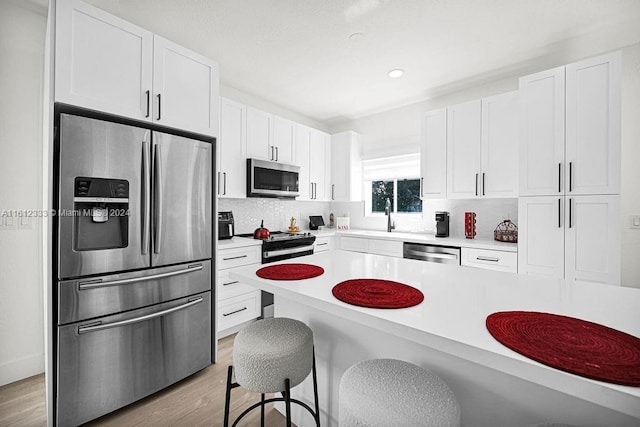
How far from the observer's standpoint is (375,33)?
235cm

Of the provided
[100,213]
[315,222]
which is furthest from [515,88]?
[100,213]

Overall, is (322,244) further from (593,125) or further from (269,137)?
(593,125)

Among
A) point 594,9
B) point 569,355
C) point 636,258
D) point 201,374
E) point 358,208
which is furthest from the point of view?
point 358,208

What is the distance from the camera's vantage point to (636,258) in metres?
2.47

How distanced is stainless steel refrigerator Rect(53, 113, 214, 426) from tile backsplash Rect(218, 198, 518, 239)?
4.65 feet

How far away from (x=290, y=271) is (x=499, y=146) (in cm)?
267

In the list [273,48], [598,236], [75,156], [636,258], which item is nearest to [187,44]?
[273,48]

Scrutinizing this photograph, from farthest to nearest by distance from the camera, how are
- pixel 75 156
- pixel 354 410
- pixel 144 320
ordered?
pixel 144 320 < pixel 75 156 < pixel 354 410

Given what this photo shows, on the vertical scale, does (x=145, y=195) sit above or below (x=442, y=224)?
above

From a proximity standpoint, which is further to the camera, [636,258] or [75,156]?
[636,258]

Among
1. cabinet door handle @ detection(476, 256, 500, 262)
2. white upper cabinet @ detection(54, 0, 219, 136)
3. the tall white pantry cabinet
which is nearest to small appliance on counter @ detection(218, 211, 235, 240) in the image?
white upper cabinet @ detection(54, 0, 219, 136)

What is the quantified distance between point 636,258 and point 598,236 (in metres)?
0.63

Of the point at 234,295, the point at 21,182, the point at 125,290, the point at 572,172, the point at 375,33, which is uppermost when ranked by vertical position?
the point at 375,33

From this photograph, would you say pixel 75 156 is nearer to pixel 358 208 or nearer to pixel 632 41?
pixel 358 208
